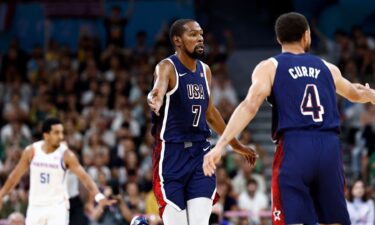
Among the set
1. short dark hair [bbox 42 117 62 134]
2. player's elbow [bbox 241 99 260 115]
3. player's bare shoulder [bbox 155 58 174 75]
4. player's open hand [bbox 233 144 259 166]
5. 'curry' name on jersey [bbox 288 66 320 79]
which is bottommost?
player's open hand [bbox 233 144 259 166]

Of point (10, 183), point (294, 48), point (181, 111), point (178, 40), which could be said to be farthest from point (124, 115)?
point (294, 48)

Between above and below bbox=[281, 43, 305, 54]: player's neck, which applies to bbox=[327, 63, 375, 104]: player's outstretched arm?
below

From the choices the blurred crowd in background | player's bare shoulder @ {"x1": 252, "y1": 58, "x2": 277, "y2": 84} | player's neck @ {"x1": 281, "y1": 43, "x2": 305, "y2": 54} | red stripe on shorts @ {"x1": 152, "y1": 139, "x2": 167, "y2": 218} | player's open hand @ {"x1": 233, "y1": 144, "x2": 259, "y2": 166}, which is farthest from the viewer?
the blurred crowd in background

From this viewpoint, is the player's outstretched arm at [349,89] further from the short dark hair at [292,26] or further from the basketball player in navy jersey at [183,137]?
the basketball player in navy jersey at [183,137]

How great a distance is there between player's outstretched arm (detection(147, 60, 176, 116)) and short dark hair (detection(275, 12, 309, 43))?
1.41 m

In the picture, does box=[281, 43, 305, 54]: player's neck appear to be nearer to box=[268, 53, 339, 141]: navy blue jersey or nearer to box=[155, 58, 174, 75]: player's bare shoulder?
box=[268, 53, 339, 141]: navy blue jersey

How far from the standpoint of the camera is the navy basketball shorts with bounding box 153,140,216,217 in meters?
8.63

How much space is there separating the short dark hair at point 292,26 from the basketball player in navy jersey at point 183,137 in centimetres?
160

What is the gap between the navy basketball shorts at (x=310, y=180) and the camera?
7074 mm

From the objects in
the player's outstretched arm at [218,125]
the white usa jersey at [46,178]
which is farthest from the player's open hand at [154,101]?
the white usa jersey at [46,178]

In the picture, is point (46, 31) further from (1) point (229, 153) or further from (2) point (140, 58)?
(1) point (229, 153)

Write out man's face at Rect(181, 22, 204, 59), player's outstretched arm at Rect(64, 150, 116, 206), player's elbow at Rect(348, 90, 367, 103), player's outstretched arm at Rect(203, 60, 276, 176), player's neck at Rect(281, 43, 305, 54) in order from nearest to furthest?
player's outstretched arm at Rect(203, 60, 276, 176)
player's neck at Rect(281, 43, 305, 54)
player's elbow at Rect(348, 90, 367, 103)
man's face at Rect(181, 22, 204, 59)
player's outstretched arm at Rect(64, 150, 116, 206)

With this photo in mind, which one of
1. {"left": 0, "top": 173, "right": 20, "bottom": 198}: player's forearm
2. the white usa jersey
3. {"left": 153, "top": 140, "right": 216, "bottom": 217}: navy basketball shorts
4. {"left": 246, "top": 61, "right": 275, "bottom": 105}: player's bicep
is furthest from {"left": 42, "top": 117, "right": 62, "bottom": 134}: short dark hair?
{"left": 246, "top": 61, "right": 275, "bottom": 105}: player's bicep

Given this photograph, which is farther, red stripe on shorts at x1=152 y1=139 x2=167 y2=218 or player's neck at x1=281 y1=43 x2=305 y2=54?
red stripe on shorts at x1=152 y1=139 x2=167 y2=218
